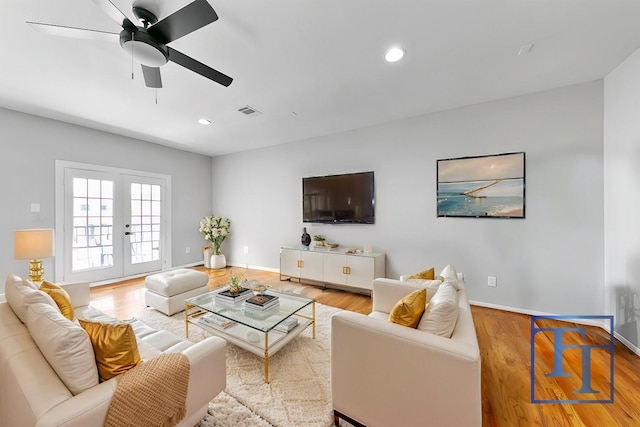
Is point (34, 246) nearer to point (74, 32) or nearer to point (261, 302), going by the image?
point (74, 32)

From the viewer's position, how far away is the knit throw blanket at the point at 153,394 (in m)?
1.00

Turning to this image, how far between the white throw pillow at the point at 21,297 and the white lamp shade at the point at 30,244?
1075mm

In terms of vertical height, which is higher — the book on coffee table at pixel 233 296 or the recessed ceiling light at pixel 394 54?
the recessed ceiling light at pixel 394 54

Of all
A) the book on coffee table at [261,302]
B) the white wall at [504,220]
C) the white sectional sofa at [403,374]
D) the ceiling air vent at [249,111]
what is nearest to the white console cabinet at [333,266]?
the white wall at [504,220]

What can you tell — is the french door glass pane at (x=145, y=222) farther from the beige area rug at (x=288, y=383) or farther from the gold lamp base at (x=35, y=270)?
the beige area rug at (x=288, y=383)

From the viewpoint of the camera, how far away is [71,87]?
8.88 feet

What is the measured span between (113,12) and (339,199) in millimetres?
3314

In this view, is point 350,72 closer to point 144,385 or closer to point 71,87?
point 144,385

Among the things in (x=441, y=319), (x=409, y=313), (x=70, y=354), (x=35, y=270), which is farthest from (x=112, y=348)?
(x=35, y=270)

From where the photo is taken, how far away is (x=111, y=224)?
4312mm

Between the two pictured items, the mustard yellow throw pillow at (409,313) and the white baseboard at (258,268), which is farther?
the white baseboard at (258,268)

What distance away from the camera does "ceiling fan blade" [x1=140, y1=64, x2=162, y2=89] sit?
1.98 meters

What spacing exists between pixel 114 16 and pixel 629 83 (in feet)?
13.6

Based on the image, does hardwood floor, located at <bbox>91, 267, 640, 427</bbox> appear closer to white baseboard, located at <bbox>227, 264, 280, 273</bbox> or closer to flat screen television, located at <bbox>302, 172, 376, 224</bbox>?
flat screen television, located at <bbox>302, 172, 376, 224</bbox>
